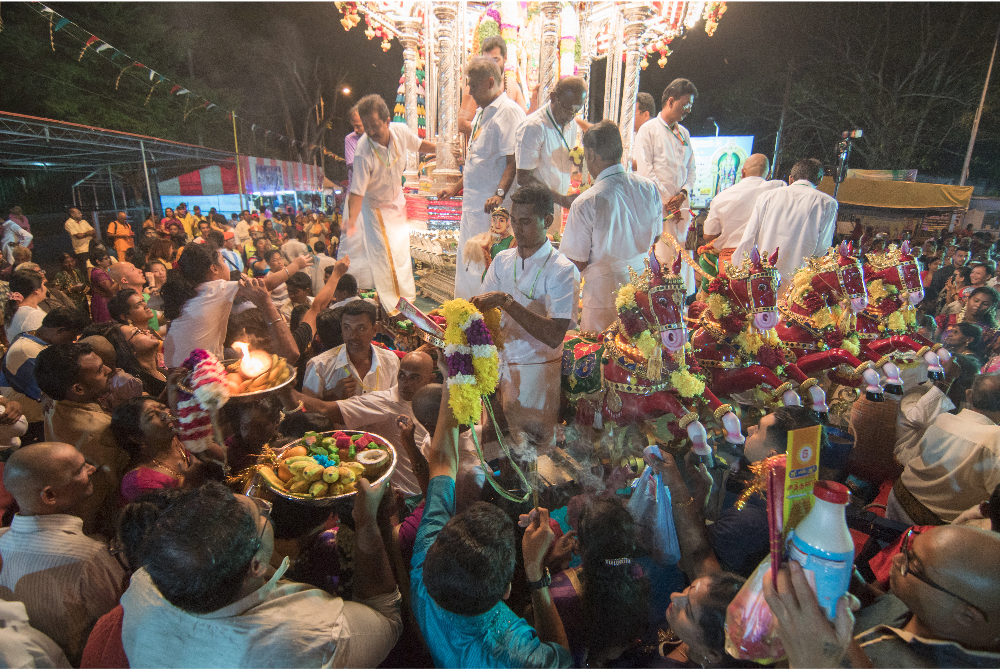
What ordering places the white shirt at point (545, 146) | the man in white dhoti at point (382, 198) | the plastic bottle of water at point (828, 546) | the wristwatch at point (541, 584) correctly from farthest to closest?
1. the man in white dhoti at point (382, 198)
2. the white shirt at point (545, 146)
3. the wristwatch at point (541, 584)
4. the plastic bottle of water at point (828, 546)

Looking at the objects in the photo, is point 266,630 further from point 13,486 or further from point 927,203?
point 927,203

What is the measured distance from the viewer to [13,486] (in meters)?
1.80

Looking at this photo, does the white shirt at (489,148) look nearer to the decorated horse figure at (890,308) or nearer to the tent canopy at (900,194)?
the decorated horse figure at (890,308)

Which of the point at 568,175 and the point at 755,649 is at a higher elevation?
the point at 568,175

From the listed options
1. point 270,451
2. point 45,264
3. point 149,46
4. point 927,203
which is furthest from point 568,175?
point 927,203

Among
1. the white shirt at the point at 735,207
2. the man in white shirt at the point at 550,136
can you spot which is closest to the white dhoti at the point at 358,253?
the man in white shirt at the point at 550,136

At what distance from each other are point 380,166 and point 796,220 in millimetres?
4416

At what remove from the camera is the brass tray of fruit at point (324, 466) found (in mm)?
1965

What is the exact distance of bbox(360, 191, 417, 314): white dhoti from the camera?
5.43 meters

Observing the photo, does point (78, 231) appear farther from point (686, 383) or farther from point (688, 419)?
point (688, 419)

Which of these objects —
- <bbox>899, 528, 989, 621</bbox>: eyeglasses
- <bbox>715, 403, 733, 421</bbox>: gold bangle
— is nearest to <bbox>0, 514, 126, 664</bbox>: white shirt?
<bbox>899, 528, 989, 621</bbox>: eyeglasses

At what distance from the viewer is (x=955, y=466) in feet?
7.95

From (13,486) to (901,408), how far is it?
4.78m

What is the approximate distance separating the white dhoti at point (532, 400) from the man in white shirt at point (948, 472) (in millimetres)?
1976
